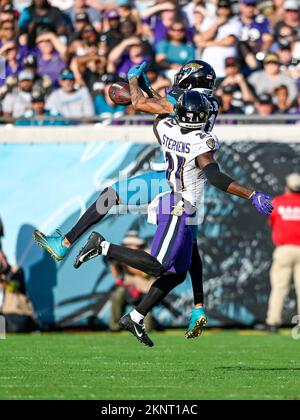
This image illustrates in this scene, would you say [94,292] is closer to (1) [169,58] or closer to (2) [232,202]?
(2) [232,202]

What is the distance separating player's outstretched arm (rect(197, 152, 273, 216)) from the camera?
28.1 feet

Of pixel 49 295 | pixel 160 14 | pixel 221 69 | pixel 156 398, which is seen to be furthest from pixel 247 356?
pixel 160 14

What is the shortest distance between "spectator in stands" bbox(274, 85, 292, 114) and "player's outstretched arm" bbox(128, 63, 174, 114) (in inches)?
226

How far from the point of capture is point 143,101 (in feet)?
31.8

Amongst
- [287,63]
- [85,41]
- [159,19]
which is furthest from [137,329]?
[159,19]

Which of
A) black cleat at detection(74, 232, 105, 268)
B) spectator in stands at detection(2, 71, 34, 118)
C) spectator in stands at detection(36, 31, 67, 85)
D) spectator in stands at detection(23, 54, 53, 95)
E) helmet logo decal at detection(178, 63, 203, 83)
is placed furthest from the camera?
spectator in stands at detection(36, 31, 67, 85)

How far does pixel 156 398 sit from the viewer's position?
7289mm

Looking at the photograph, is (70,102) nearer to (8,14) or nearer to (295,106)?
(8,14)

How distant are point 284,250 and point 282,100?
221 cm

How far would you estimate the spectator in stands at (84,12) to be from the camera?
1686cm

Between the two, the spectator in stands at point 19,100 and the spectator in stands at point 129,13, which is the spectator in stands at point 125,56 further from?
the spectator in stands at point 19,100

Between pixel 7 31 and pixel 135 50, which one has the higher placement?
pixel 7 31

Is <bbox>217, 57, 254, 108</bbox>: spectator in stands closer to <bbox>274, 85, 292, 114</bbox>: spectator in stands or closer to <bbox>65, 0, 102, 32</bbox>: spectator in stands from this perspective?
<bbox>274, 85, 292, 114</bbox>: spectator in stands

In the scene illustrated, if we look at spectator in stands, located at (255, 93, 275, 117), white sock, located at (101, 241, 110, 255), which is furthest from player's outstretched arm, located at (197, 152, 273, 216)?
spectator in stands, located at (255, 93, 275, 117)
